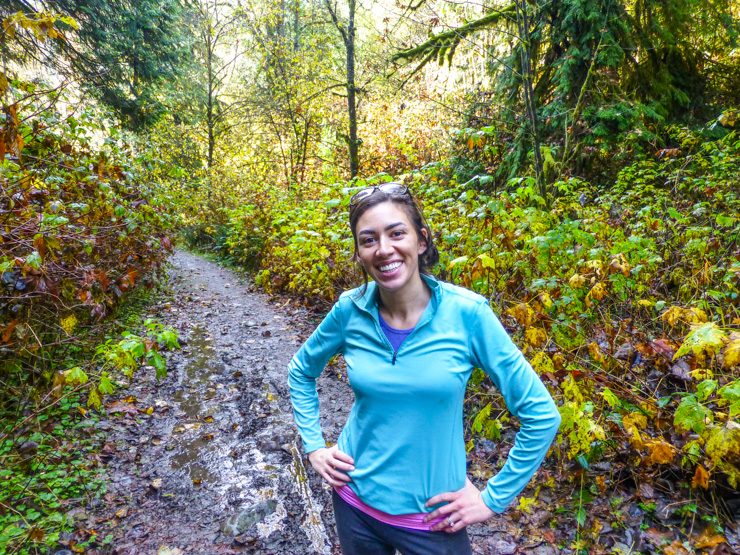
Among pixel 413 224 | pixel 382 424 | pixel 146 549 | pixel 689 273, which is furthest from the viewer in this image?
pixel 689 273

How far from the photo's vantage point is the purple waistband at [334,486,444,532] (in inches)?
58.2

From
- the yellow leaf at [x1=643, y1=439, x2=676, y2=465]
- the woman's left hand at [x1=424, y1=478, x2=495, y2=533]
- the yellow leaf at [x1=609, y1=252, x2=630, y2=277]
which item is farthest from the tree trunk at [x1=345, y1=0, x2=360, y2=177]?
the woman's left hand at [x1=424, y1=478, x2=495, y2=533]

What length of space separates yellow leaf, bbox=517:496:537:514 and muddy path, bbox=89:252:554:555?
228 millimetres

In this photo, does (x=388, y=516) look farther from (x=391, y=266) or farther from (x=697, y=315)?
(x=697, y=315)

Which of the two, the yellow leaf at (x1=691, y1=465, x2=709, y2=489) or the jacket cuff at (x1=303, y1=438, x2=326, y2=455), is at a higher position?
the jacket cuff at (x1=303, y1=438, x2=326, y2=455)

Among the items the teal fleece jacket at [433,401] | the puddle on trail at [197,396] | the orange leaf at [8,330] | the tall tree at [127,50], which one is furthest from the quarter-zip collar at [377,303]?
the tall tree at [127,50]

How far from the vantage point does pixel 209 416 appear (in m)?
4.49

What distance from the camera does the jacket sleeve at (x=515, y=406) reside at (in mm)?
1351

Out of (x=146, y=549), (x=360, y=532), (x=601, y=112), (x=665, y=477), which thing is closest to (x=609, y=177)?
(x=601, y=112)

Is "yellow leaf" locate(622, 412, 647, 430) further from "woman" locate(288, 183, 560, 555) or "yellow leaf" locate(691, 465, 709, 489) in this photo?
"woman" locate(288, 183, 560, 555)

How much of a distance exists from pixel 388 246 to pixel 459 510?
92cm

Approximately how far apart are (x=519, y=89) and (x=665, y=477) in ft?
22.4

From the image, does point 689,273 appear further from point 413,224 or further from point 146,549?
point 146,549

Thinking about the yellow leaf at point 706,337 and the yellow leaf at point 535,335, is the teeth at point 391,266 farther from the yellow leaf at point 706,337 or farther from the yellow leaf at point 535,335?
the yellow leaf at point 535,335
